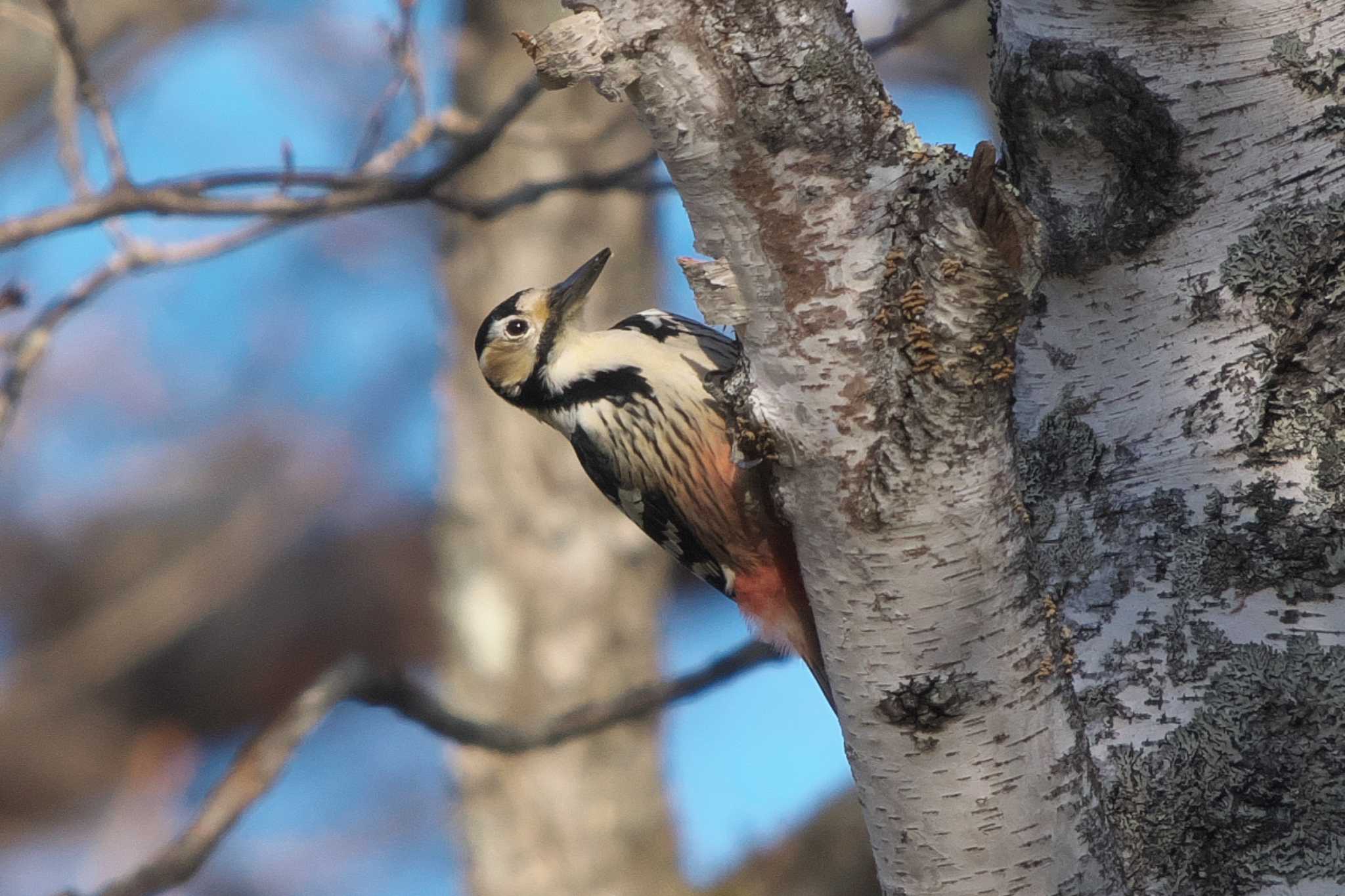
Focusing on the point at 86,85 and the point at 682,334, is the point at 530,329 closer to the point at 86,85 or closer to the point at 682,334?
the point at 682,334

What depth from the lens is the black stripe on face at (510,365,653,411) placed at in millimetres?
3268

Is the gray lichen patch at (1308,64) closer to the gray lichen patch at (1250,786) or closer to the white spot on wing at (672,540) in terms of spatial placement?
the gray lichen patch at (1250,786)

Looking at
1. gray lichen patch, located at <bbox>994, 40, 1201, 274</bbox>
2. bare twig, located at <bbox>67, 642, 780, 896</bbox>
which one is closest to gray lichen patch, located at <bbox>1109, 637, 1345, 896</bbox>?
gray lichen patch, located at <bbox>994, 40, 1201, 274</bbox>

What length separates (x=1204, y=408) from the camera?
2.05 metres

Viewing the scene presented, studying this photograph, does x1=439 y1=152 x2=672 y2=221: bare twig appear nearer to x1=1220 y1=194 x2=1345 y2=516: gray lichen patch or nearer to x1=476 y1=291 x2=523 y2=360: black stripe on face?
x1=476 y1=291 x2=523 y2=360: black stripe on face

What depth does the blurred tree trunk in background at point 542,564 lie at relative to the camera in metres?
5.72

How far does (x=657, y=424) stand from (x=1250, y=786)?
1.62 metres

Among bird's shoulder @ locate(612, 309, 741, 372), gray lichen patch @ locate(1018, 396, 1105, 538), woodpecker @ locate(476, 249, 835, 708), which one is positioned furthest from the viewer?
bird's shoulder @ locate(612, 309, 741, 372)

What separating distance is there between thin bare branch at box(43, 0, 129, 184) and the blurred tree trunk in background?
261 cm

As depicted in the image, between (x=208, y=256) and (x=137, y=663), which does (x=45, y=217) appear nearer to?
(x=208, y=256)

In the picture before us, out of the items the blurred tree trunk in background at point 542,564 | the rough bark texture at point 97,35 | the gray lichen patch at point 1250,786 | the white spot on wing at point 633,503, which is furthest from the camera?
the rough bark texture at point 97,35

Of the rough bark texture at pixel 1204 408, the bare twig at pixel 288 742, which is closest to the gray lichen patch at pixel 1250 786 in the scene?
the rough bark texture at pixel 1204 408

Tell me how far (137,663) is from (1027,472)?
8007 mm

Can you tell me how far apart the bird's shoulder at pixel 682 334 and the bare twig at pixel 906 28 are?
804 mm
